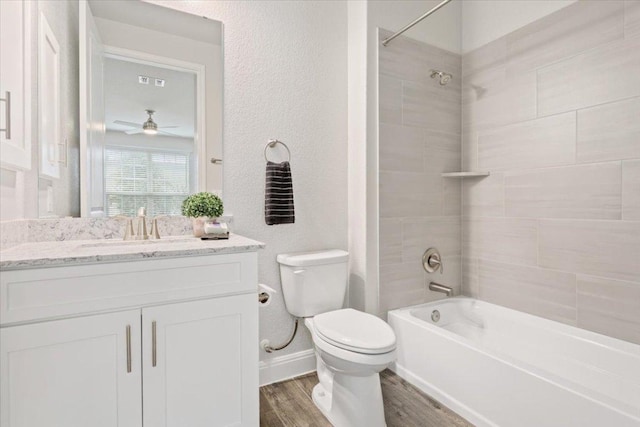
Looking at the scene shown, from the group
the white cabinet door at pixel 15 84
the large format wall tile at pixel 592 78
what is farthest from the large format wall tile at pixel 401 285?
the white cabinet door at pixel 15 84

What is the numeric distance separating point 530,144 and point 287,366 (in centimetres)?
208

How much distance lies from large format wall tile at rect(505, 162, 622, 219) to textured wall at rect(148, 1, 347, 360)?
113cm

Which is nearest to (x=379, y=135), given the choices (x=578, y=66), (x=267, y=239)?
(x=267, y=239)

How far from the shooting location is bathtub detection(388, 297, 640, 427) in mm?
1336

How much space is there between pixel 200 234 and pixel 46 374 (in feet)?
2.65

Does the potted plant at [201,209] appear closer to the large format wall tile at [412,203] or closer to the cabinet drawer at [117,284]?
the cabinet drawer at [117,284]

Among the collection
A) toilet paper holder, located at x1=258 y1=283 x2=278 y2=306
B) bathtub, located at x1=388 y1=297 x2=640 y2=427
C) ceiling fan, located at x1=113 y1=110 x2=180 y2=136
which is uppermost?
ceiling fan, located at x1=113 y1=110 x2=180 y2=136

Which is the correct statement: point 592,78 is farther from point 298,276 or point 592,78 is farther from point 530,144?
point 298,276

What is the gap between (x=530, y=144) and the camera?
7.01ft

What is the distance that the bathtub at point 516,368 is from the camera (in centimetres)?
134

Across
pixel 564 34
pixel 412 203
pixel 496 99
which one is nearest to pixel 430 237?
pixel 412 203

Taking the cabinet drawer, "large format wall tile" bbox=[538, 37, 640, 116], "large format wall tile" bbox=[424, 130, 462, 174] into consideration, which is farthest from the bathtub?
"large format wall tile" bbox=[538, 37, 640, 116]

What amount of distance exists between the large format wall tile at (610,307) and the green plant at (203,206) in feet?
6.73

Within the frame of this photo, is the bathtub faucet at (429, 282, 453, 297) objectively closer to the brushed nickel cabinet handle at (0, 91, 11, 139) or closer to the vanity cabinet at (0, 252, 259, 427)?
the vanity cabinet at (0, 252, 259, 427)
